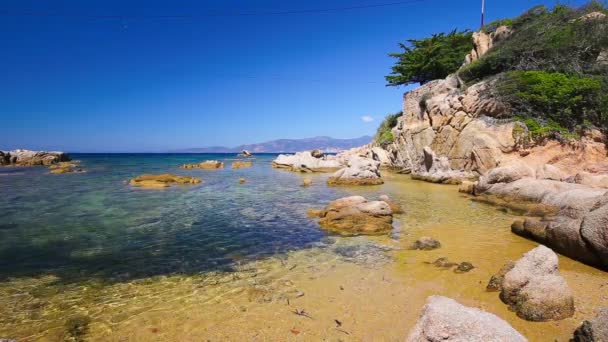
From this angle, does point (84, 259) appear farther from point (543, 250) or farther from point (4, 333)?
point (543, 250)

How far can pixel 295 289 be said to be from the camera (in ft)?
20.5

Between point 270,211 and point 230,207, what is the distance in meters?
2.18

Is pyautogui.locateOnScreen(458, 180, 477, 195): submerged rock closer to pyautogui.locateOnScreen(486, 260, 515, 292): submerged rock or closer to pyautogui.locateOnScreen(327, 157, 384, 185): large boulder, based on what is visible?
pyautogui.locateOnScreen(327, 157, 384, 185): large boulder

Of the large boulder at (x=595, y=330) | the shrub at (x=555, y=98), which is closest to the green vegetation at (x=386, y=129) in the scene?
the shrub at (x=555, y=98)

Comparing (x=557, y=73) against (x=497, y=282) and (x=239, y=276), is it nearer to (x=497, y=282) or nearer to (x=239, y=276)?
(x=497, y=282)

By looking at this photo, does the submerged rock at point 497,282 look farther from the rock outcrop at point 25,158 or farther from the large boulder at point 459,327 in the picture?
the rock outcrop at point 25,158

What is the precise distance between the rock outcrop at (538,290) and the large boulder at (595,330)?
104 cm

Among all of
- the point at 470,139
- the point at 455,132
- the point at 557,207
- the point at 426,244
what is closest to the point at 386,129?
the point at 455,132

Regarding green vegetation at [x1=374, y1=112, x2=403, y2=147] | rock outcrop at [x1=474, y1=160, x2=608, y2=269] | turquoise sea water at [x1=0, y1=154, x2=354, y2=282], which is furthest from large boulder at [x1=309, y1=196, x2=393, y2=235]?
green vegetation at [x1=374, y1=112, x2=403, y2=147]

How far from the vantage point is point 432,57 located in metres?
38.7

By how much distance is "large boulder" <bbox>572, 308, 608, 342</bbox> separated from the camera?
3.54 metres

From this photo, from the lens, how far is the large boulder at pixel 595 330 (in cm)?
354

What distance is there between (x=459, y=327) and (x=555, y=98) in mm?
23752

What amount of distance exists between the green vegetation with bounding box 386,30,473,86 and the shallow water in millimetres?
29947
